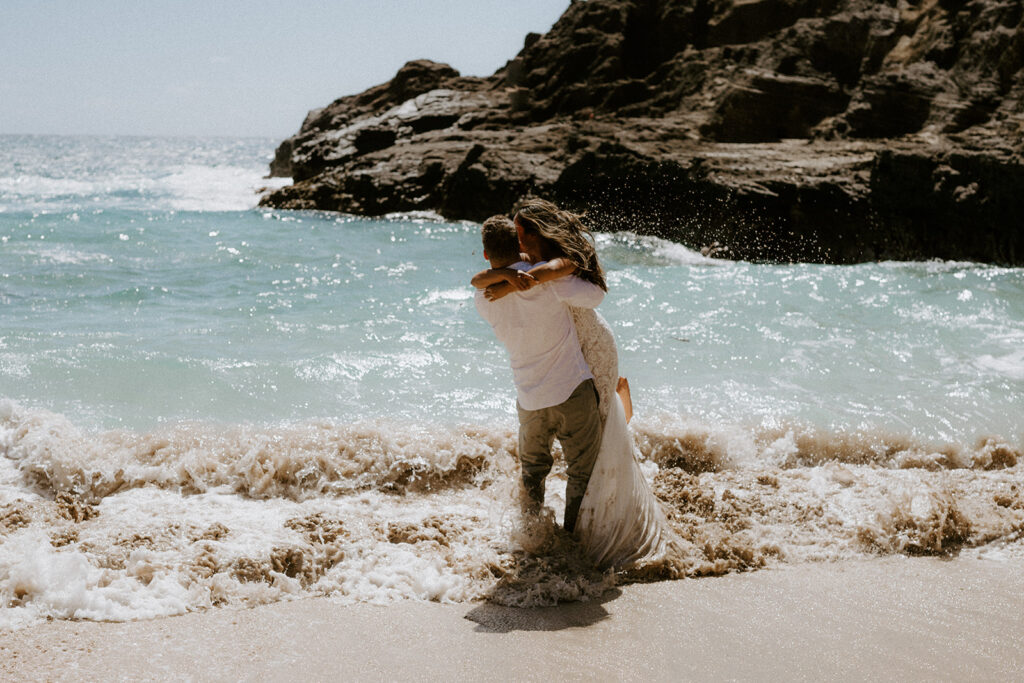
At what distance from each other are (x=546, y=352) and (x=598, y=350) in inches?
9.9

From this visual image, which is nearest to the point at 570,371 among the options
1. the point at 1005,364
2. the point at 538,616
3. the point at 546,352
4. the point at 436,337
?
the point at 546,352

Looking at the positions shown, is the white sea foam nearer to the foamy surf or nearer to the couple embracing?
the foamy surf

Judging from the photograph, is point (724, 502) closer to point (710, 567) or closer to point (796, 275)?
point (710, 567)

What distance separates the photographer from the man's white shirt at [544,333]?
3.20 meters

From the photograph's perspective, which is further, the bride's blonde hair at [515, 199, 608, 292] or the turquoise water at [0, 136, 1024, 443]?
the turquoise water at [0, 136, 1024, 443]

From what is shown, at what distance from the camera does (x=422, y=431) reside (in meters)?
5.15

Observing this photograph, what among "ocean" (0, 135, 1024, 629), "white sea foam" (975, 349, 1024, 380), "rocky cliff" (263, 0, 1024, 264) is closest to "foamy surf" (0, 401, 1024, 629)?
"ocean" (0, 135, 1024, 629)

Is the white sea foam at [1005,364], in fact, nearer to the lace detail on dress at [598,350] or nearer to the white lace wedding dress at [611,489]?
the white lace wedding dress at [611,489]

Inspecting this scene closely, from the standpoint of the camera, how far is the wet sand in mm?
2752

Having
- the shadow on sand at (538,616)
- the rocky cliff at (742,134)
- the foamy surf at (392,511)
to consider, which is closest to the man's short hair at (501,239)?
the foamy surf at (392,511)

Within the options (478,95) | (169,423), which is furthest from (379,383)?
(478,95)

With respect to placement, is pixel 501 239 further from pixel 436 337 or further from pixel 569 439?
pixel 436 337

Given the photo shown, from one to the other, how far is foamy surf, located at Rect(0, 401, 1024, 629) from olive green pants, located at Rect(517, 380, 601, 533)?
0.21 meters

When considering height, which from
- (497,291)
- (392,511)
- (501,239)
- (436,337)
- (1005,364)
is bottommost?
(392,511)
